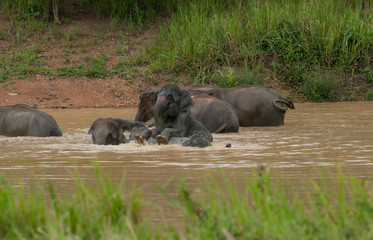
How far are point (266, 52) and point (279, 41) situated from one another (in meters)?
0.53

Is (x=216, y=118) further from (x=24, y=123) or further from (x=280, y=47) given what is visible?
(x=280, y=47)

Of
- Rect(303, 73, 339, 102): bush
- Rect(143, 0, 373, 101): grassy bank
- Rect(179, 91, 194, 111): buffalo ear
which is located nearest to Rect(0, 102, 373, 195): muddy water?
Rect(179, 91, 194, 111): buffalo ear

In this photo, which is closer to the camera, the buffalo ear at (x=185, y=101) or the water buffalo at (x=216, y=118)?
the buffalo ear at (x=185, y=101)

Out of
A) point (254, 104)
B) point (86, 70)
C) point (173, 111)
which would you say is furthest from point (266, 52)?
point (173, 111)

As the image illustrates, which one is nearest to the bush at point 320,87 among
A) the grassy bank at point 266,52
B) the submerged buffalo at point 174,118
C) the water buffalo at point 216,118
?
the grassy bank at point 266,52

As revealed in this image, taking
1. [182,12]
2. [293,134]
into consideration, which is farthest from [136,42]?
[293,134]

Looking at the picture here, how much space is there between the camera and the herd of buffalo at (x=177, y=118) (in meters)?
9.91

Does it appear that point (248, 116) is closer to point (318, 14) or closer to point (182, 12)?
point (318, 14)

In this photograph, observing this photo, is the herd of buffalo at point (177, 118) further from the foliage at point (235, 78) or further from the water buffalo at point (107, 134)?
the foliage at point (235, 78)

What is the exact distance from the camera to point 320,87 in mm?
18906

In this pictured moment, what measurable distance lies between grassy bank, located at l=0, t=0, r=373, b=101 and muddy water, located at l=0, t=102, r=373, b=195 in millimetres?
7675

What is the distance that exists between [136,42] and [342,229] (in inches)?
820

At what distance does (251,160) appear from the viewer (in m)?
8.02

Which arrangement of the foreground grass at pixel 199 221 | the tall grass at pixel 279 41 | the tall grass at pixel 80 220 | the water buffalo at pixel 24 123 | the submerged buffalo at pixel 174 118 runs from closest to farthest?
the foreground grass at pixel 199 221
the tall grass at pixel 80 220
the submerged buffalo at pixel 174 118
the water buffalo at pixel 24 123
the tall grass at pixel 279 41
